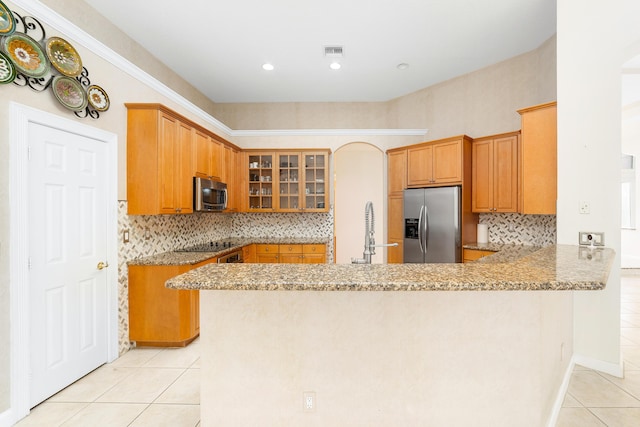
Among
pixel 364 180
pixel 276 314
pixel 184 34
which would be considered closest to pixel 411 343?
pixel 276 314

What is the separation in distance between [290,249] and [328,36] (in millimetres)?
2917

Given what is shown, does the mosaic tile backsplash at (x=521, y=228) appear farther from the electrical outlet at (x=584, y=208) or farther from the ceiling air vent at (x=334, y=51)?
the ceiling air vent at (x=334, y=51)

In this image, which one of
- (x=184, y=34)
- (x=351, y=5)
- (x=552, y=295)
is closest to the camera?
(x=552, y=295)

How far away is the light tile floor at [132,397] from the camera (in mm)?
2039

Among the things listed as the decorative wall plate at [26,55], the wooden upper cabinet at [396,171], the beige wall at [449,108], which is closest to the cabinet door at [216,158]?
the beige wall at [449,108]

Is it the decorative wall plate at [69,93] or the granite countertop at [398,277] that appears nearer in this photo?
the granite countertop at [398,277]

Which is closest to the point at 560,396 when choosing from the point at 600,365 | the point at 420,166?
the point at 600,365

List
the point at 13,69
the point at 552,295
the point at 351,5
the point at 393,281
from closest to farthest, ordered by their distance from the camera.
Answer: the point at 393,281, the point at 552,295, the point at 13,69, the point at 351,5

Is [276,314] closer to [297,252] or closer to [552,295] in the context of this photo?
[552,295]

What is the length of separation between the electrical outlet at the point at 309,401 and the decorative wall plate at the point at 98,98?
9.17ft

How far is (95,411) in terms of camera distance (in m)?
2.14

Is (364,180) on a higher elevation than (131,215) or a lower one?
higher

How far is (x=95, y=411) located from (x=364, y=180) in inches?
226

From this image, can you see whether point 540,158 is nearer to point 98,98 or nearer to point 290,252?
point 290,252
